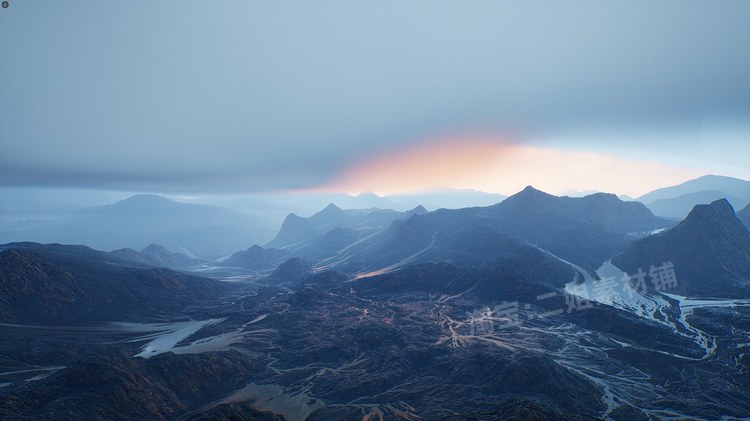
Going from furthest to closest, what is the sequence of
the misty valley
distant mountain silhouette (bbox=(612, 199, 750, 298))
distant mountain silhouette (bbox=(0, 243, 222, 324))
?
distant mountain silhouette (bbox=(612, 199, 750, 298))
distant mountain silhouette (bbox=(0, 243, 222, 324))
the misty valley

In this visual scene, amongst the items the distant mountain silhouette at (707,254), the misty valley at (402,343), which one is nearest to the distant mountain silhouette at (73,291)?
the misty valley at (402,343)

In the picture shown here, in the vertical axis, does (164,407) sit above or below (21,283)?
below

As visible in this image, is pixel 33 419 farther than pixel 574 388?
No

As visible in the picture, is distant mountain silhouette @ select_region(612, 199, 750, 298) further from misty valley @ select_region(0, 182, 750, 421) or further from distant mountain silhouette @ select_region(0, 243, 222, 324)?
distant mountain silhouette @ select_region(0, 243, 222, 324)

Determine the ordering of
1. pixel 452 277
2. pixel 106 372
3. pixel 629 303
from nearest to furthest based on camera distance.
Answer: pixel 106 372 < pixel 629 303 < pixel 452 277

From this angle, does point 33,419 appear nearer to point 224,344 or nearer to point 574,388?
point 224,344

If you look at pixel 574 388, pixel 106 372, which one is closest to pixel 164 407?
pixel 106 372

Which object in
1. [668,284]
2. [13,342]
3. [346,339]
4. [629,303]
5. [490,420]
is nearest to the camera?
[490,420]

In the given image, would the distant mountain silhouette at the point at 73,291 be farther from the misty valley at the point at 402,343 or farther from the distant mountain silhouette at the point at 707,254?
the distant mountain silhouette at the point at 707,254

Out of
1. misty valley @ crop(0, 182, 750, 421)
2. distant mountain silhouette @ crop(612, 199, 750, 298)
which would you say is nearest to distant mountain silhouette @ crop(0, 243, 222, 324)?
misty valley @ crop(0, 182, 750, 421)
